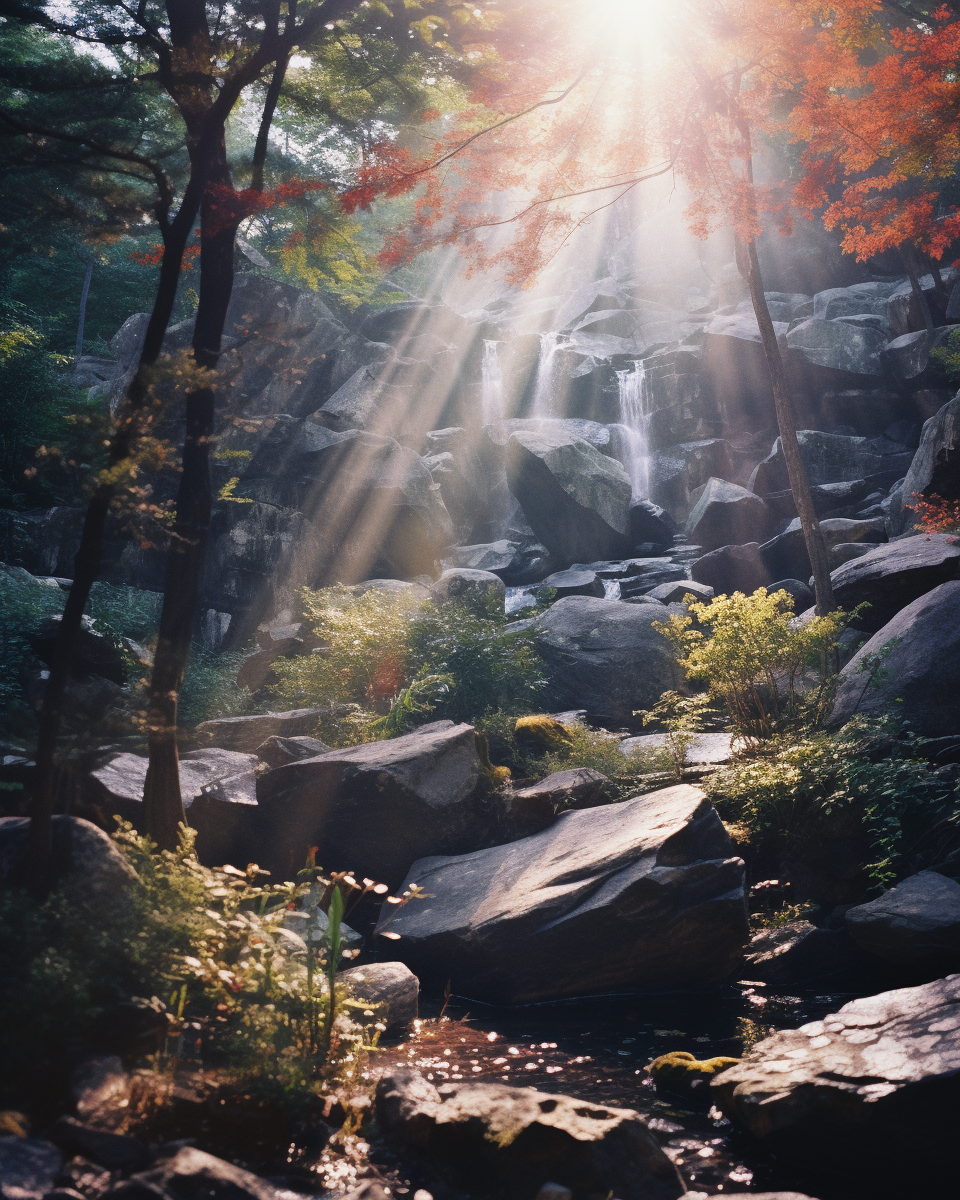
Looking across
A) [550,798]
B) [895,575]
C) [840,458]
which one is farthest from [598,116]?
[840,458]

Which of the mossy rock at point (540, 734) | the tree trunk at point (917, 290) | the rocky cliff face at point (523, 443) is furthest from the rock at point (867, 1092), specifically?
the tree trunk at point (917, 290)

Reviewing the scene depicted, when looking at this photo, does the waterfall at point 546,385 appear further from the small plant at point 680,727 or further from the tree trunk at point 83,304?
the small plant at point 680,727

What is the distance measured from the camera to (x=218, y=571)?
17219 millimetres

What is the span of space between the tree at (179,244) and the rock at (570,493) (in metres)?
14.7

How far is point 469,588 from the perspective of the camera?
522 inches

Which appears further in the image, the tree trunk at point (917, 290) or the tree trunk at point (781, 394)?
the tree trunk at point (917, 290)

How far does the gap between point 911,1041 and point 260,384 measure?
18.9 m

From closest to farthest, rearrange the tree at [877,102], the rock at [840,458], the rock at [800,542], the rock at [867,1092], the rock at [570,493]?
the rock at [867,1092]
the tree at [877,102]
the rock at [800,542]
the rock at [570,493]
the rock at [840,458]

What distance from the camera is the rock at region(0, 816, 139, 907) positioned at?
356 centimetres

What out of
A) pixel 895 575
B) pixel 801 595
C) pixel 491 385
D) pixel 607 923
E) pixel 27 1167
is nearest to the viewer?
pixel 27 1167

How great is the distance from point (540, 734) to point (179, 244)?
5.81 meters

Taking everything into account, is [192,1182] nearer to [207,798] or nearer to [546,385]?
[207,798]

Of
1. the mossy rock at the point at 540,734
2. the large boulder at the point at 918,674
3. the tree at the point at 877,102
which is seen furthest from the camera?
the mossy rock at the point at 540,734

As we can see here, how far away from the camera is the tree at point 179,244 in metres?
4.02
